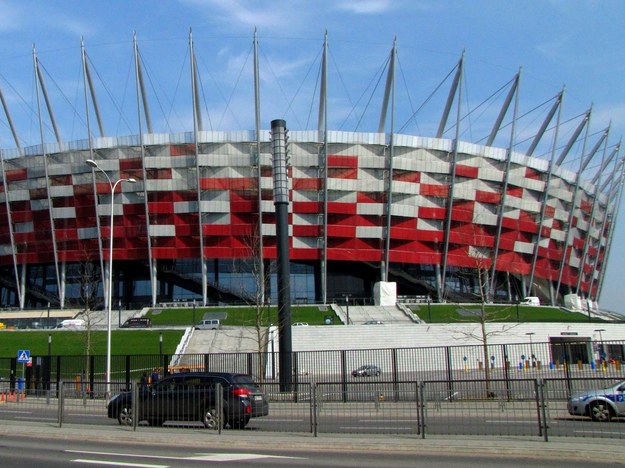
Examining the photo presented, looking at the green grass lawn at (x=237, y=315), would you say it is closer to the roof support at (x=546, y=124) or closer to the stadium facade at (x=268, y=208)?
the stadium facade at (x=268, y=208)

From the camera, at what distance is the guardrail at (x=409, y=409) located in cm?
1297

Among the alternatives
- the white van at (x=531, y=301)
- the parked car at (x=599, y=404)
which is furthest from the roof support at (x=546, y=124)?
the parked car at (x=599, y=404)

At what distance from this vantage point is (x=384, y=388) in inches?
672

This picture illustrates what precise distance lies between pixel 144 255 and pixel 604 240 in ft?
225

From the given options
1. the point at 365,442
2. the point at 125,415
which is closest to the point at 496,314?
the point at 125,415

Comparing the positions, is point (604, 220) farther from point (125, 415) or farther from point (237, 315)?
point (125, 415)

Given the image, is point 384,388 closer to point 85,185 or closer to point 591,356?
point 591,356

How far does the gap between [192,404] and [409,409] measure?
211 inches

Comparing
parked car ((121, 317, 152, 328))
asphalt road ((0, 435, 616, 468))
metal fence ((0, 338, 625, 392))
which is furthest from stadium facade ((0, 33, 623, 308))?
asphalt road ((0, 435, 616, 468))

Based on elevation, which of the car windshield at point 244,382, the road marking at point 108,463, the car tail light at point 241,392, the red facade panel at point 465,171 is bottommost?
the road marking at point 108,463

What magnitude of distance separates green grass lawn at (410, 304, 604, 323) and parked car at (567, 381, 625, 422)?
1760 inches

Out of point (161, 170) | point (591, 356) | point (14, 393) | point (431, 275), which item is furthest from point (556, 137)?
point (14, 393)

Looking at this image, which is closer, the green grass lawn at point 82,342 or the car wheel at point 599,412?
the car wheel at point 599,412

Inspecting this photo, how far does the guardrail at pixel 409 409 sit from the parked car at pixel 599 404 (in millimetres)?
159
